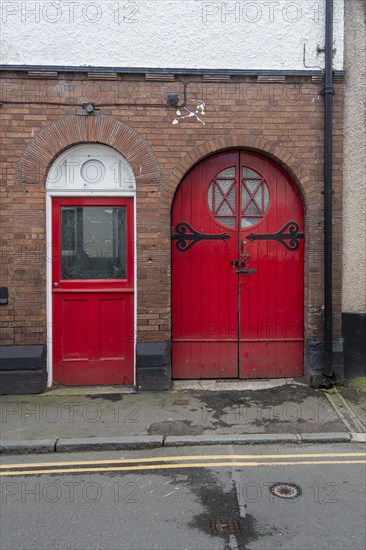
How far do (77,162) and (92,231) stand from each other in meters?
1.02

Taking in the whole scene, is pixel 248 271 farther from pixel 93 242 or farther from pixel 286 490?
pixel 286 490

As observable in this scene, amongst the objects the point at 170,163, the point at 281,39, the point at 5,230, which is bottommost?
the point at 5,230

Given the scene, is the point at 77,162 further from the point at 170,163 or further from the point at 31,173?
the point at 170,163

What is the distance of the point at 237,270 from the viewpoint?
7.12m

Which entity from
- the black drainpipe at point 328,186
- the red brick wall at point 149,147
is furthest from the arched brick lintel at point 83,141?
the black drainpipe at point 328,186

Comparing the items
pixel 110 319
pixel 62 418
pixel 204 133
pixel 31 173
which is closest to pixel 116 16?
pixel 204 133

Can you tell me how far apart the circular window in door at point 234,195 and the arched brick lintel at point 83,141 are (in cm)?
92

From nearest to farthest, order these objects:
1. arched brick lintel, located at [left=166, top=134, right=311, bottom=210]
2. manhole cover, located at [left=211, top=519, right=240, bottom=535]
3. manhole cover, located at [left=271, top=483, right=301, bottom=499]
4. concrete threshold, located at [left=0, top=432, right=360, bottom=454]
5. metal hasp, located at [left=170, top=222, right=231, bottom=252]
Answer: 1. manhole cover, located at [left=211, top=519, right=240, bottom=535]
2. manhole cover, located at [left=271, top=483, right=301, bottom=499]
3. concrete threshold, located at [left=0, top=432, right=360, bottom=454]
4. arched brick lintel, located at [left=166, top=134, right=311, bottom=210]
5. metal hasp, located at [left=170, top=222, right=231, bottom=252]

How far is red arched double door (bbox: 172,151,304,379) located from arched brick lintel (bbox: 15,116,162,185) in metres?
0.68

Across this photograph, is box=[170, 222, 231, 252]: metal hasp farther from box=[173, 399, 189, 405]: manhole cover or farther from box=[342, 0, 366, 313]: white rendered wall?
box=[173, 399, 189, 405]: manhole cover

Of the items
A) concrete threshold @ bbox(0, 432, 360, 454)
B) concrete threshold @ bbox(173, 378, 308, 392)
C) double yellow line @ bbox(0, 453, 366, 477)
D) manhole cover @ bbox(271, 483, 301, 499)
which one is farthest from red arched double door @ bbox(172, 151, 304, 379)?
manhole cover @ bbox(271, 483, 301, 499)

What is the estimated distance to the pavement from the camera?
17.1 ft

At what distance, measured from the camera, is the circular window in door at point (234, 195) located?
23.3 feet

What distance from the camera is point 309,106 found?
690 cm
